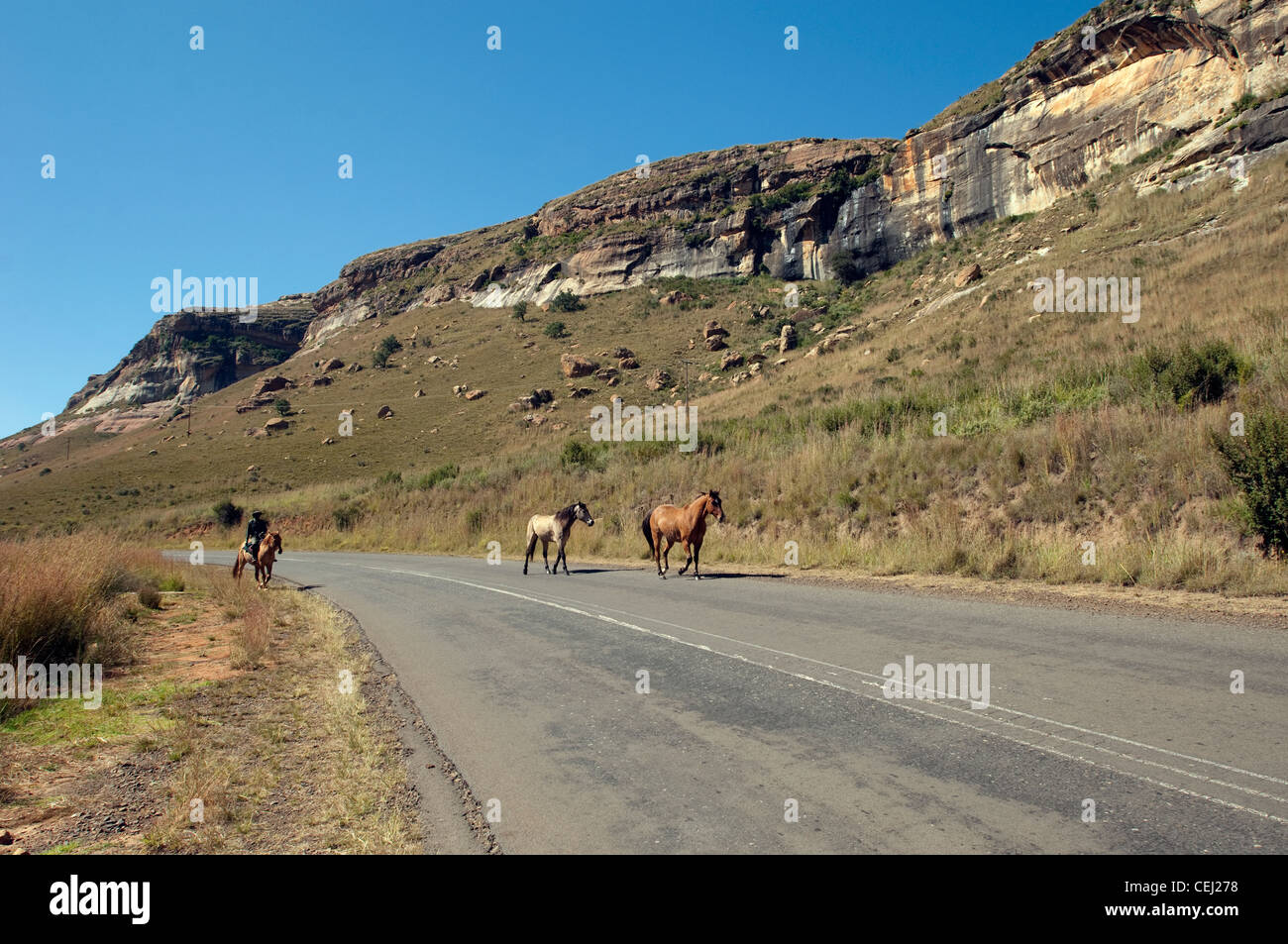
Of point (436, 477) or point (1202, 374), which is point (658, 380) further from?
point (1202, 374)

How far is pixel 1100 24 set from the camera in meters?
56.1

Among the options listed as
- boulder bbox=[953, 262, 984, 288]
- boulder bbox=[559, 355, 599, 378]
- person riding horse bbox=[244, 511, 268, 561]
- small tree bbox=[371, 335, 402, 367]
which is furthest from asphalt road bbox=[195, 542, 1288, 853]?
small tree bbox=[371, 335, 402, 367]

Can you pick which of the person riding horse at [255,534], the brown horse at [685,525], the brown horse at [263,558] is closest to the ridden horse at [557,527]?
the brown horse at [685,525]

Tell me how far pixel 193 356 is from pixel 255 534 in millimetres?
154801

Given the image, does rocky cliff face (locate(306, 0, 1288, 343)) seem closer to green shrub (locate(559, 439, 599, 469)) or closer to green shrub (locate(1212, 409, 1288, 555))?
green shrub (locate(559, 439, 599, 469))

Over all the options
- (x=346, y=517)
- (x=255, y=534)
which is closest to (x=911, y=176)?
(x=346, y=517)

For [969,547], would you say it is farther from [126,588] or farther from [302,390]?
[302,390]

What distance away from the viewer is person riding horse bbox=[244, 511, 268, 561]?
1744 centimetres

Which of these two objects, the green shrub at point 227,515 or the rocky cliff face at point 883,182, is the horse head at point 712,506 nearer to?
the rocky cliff face at point 883,182

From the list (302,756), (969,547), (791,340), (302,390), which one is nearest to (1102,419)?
(969,547)

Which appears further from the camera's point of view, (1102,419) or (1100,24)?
(1100,24)

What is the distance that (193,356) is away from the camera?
5748 inches

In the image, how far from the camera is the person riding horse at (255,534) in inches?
687
